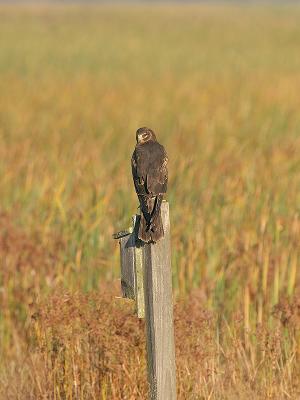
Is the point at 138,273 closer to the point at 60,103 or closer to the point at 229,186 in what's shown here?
the point at 229,186

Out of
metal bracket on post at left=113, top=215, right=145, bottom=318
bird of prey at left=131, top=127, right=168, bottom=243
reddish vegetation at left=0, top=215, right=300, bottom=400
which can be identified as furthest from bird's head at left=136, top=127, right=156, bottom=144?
reddish vegetation at left=0, top=215, right=300, bottom=400

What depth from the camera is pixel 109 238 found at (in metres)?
6.71

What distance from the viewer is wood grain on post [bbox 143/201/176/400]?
3814mm

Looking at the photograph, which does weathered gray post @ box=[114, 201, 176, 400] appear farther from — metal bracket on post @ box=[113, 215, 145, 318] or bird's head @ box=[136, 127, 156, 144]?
bird's head @ box=[136, 127, 156, 144]

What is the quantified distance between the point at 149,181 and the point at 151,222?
0.84ft

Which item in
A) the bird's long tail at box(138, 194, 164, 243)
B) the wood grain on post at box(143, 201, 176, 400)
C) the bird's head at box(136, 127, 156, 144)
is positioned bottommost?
the wood grain on post at box(143, 201, 176, 400)

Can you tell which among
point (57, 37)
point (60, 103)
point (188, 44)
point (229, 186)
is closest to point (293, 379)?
point (229, 186)

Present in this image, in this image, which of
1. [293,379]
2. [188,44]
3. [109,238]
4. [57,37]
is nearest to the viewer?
[293,379]

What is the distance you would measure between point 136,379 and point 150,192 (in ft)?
3.30

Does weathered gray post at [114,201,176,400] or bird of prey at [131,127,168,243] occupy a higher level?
bird of prey at [131,127,168,243]

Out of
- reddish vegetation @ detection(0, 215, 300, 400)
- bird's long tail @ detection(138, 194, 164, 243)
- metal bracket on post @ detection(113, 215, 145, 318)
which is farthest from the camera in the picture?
reddish vegetation @ detection(0, 215, 300, 400)

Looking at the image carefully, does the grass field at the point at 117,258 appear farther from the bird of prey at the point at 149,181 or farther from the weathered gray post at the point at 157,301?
the bird of prey at the point at 149,181

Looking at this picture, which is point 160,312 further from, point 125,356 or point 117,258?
point 117,258

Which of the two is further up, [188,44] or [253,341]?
[188,44]
